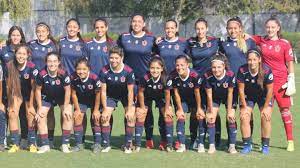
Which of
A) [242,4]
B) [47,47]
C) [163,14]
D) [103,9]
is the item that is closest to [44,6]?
[103,9]

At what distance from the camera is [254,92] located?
8.03 m

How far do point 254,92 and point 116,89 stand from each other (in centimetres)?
177

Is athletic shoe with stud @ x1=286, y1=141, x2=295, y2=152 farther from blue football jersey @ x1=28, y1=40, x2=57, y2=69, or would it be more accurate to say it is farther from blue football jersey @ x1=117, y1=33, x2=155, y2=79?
blue football jersey @ x1=28, y1=40, x2=57, y2=69

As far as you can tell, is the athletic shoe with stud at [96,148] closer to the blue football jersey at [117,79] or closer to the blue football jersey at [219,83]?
the blue football jersey at [117,79]

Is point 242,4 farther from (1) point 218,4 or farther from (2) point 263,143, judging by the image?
(2) point 263,143

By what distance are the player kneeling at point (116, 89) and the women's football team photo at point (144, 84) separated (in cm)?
1

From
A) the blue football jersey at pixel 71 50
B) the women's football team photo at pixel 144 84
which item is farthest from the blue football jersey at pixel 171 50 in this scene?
the blue football jersey at pixel 71 50

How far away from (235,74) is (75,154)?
228 centimetres

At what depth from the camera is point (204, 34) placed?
8.20 meters

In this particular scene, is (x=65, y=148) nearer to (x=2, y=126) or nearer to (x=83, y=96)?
(x=83, y=96)

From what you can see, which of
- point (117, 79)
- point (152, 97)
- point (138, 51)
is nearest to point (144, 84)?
point (152, 97)

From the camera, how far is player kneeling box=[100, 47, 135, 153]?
8039mm

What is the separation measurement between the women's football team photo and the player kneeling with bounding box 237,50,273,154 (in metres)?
0.01

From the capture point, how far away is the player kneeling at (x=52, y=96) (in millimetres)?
7996
